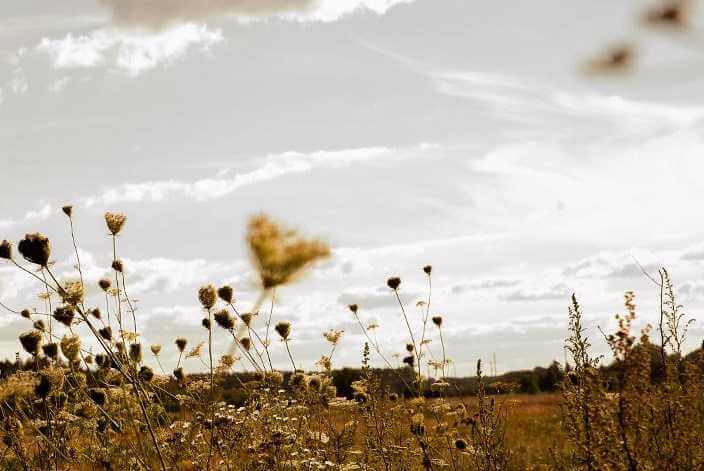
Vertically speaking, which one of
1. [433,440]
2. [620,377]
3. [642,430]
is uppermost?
[620,377]

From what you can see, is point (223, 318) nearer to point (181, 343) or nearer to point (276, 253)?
point (181, 343)

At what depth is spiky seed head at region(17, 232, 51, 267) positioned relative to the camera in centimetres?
351

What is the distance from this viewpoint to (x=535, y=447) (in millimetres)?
10641

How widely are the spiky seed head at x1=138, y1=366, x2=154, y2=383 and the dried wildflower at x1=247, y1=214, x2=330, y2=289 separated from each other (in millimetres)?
3802

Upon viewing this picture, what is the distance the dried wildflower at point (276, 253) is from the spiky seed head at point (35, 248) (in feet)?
6.20

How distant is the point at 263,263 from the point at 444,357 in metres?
4.82

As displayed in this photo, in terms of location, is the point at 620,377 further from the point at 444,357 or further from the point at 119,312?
the point at 444,357

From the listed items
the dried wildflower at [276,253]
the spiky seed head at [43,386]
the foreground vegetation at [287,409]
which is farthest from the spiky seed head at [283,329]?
the dried wildflower at [276,253]

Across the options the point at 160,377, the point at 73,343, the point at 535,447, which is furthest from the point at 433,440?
the point at 535,447

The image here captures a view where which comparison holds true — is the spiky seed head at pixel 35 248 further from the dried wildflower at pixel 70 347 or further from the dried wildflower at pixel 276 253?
the dried wildflower at pixel 276 253

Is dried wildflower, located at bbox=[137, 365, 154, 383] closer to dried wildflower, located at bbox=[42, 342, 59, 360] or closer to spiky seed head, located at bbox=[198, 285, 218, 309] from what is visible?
dried wildflower, located at bbox=[42, 342, 59, 360]

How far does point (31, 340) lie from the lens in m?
4.79

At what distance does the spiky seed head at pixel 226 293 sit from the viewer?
5020 mm

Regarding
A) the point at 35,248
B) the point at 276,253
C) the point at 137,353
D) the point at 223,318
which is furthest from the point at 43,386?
the point at 276,253
